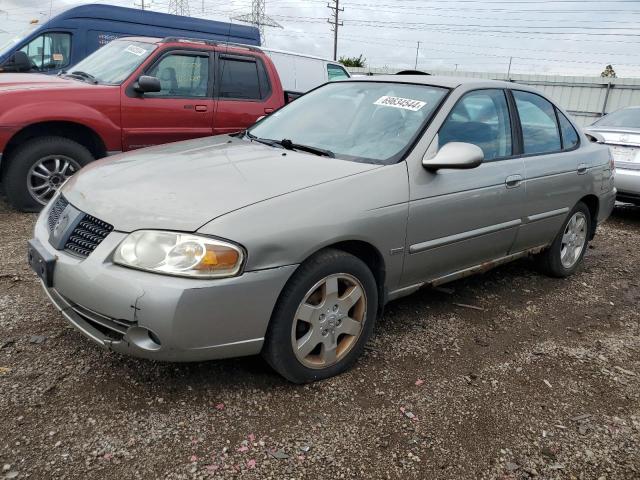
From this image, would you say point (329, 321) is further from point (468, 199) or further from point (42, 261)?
point (42, 261)

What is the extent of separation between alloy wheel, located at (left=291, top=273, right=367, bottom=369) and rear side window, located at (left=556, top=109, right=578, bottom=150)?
8.44 feet

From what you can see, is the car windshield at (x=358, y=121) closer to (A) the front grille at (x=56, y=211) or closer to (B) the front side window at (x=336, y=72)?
(A) the front grille at (x=56, y=211)

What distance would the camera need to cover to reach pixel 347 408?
8.46 ft

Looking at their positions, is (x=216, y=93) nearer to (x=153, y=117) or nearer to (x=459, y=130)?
(x=153, y=117)

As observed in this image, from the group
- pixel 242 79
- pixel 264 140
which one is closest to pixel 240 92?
pixel 242 79

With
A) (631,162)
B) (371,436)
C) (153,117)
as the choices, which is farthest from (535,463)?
(631,162)

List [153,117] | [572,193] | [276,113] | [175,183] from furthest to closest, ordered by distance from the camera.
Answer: [153,117] → [572,193] → [276,113] → [175,183]

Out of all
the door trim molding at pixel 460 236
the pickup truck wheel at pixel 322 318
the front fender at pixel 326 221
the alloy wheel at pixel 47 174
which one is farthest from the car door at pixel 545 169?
the alloy wheel at pixel 47 174

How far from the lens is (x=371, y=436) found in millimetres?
2391

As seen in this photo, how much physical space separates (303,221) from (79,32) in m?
7.85

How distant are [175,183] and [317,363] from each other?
114cm

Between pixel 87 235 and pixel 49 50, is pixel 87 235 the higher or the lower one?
the lower one

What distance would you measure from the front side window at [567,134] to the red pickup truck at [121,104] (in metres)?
3.42

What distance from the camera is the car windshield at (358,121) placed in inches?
123
